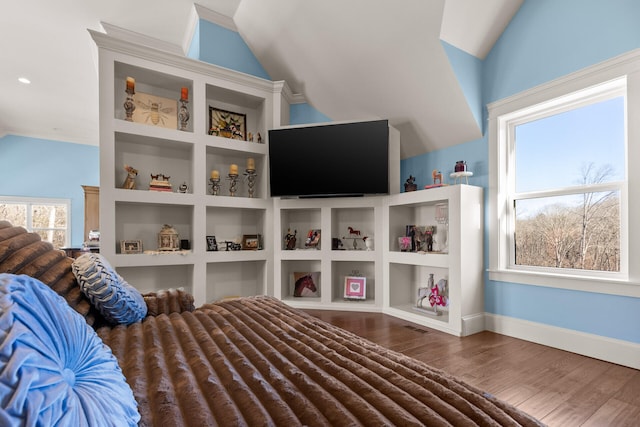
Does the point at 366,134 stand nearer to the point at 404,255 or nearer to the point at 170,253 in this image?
the point at 404,255

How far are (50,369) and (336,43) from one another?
3.31 m

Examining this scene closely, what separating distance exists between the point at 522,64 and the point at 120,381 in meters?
3.34

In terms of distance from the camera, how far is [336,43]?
122 inches

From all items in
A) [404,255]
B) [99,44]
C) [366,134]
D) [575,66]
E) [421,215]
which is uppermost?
[99,44]

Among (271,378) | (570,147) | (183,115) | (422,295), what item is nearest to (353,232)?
(422,295)

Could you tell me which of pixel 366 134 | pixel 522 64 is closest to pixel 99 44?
pixel 366 134

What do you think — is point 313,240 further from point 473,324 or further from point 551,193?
point 551,193

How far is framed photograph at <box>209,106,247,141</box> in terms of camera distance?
3.47 meters

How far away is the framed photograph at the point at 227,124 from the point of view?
137 inches

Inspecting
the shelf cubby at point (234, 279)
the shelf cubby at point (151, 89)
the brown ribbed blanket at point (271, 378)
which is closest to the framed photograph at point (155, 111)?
the shelf cubby at point (151, 89)

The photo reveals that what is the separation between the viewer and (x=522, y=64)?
2645 millimetres

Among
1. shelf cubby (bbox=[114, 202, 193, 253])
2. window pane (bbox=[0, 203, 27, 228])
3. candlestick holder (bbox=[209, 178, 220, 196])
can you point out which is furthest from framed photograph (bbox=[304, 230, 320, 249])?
window pane (bbox=[0, 203, 27, 228])

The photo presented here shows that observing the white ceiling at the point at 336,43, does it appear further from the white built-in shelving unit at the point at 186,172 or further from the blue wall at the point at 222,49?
the white built-in shelving unit at the point at 186,172

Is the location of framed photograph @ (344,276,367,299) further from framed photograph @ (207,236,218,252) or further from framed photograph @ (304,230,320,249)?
framed photograph @ (207,236,218,252)
